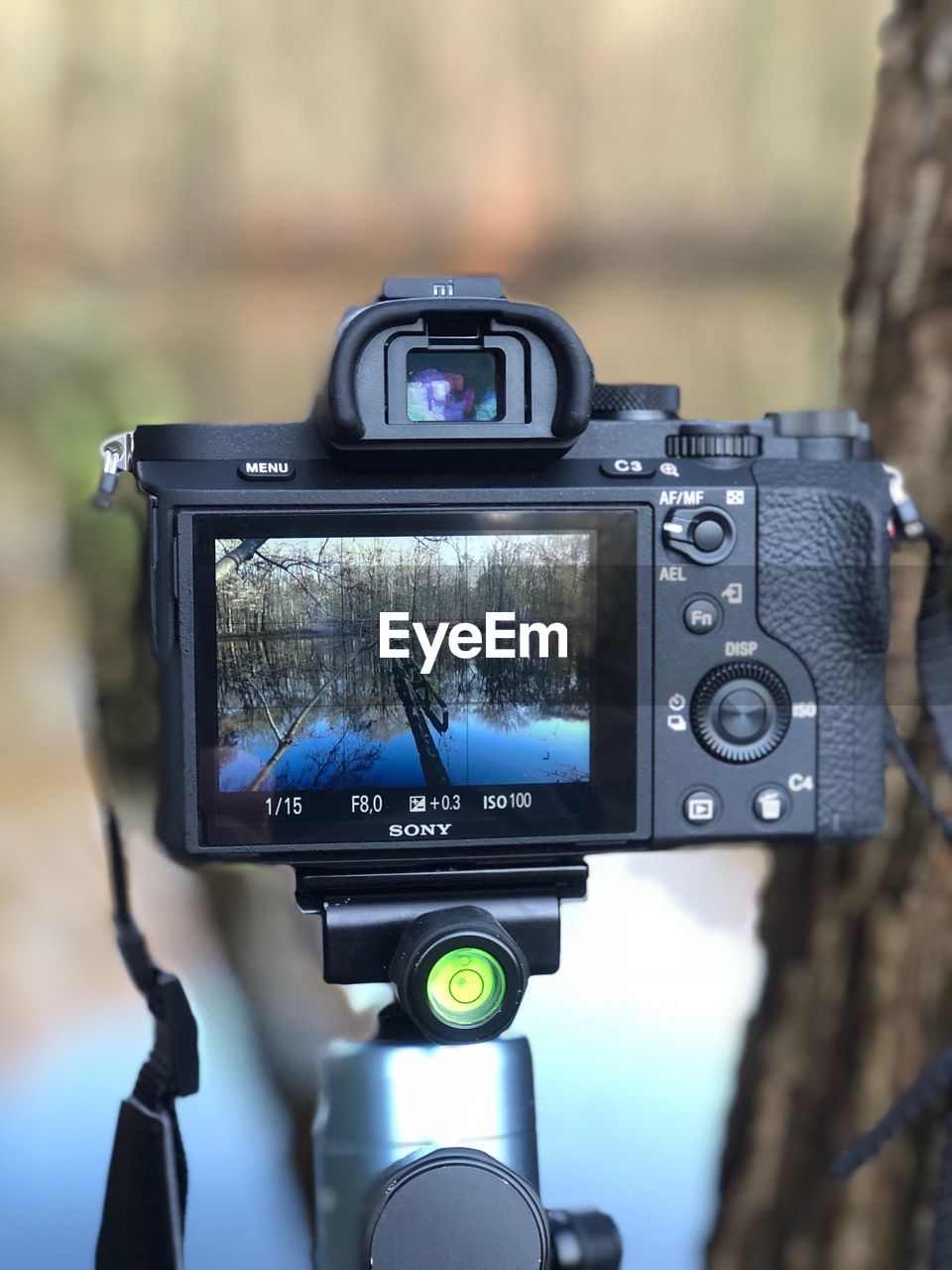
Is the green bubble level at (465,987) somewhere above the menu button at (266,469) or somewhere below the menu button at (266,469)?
below

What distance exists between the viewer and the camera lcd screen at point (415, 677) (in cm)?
53

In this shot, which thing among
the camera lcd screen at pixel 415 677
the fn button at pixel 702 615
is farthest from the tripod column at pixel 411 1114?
the fn button at pixel 702 615

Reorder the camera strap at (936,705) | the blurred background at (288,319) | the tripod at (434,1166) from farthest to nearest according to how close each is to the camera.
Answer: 1. the blurred background at (288,319)
2. the camera strap at (936,705)
3. the tripod at (434,1166)

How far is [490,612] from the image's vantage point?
1.80ft

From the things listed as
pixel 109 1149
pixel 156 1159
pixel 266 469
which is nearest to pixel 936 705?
pixel 266 469

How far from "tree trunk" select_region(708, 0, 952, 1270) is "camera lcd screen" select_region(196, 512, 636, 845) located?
35cm

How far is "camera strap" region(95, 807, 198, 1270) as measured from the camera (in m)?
0.67

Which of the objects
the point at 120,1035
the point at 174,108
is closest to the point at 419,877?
the point at 120,1035

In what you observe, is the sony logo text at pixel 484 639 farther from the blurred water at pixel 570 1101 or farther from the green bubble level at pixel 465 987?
the blurred water at pixel 570 1101

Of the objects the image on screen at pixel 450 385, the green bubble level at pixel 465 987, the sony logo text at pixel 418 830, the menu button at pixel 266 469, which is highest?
the image on screen at pixel 450 385

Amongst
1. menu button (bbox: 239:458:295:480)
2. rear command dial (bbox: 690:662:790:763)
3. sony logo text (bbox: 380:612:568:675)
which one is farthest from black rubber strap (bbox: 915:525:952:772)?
menu button (bbox: 239:458:295:480)

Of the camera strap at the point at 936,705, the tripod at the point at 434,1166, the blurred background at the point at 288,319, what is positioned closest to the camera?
the tripod at the point at 434,1166

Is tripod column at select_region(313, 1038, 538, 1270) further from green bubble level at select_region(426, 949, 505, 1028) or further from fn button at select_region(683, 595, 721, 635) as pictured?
fn button at select_region(683, 595, 721, 635)

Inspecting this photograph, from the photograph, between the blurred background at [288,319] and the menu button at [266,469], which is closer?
the menu button at [266,469]
